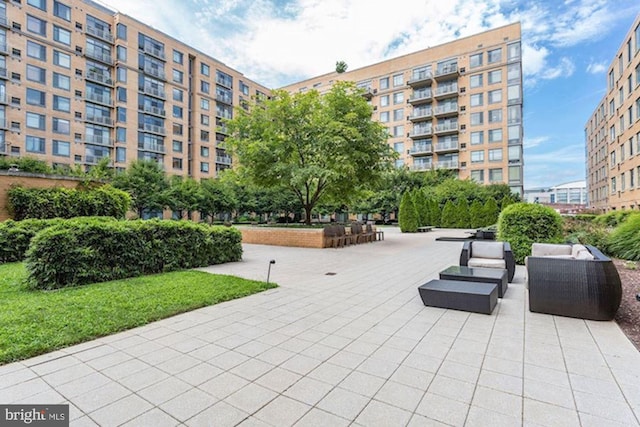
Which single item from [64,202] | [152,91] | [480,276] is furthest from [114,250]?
[152,91]

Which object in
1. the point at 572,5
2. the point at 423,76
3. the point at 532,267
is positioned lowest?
the point at 532,267

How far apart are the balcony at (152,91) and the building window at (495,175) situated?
41.1 m

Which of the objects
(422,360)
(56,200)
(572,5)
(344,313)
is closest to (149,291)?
(344,313)

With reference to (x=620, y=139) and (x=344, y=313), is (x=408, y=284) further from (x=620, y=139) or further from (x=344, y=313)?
(x=620, y=139)

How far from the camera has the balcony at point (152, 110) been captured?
37406 millimetres

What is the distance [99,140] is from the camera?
34.1 meters

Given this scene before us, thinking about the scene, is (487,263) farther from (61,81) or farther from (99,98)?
(99,98)

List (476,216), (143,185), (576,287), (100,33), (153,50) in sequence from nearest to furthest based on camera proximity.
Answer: (576,287) < (143,185) < (476,216) < (100,33) < (153,50)

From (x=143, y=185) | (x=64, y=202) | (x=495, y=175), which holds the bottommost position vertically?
(x=64, y=202)

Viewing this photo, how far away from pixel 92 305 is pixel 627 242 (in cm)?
1216

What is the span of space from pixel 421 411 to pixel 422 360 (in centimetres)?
88

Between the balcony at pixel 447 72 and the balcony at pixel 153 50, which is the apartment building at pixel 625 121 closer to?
the balcony at pixel 447 72

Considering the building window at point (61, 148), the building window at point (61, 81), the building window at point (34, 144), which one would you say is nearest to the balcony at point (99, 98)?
the building window at point (61, 81)

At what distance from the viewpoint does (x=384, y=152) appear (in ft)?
47.9
